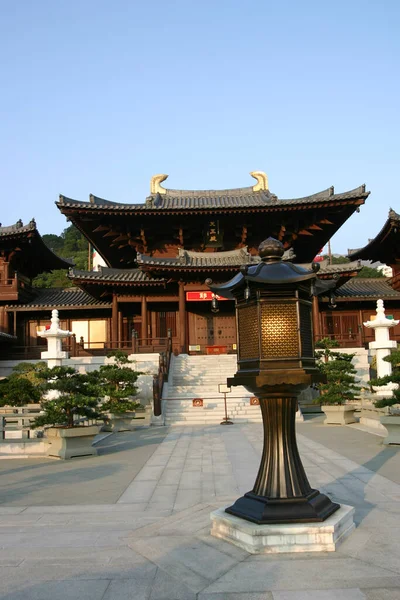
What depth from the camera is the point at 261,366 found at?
16.7 ft

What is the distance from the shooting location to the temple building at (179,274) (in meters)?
24.2

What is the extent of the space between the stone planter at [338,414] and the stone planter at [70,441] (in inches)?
328

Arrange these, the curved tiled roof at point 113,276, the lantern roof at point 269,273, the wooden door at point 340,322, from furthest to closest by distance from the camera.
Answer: the wooden door at point 340,322
the curved tiled roof at point 113,276
the lantern roof at point 269,273

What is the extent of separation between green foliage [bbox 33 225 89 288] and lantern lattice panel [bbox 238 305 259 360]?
187 feet

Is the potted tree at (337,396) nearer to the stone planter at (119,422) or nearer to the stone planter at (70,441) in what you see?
the stone planter at (119,422)

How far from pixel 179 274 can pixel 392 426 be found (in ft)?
49.3

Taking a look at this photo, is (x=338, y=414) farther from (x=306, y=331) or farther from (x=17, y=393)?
(x=306, y=331)

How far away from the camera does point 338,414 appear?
51.0 feet

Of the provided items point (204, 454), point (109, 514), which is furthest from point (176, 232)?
point (109, 514)

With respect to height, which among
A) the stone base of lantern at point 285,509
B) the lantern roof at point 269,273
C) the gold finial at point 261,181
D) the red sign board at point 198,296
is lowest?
the stone base of lantern at point 285,509

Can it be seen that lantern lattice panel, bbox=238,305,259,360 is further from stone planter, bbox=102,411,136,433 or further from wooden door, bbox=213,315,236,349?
wooden door, bbox=213,315,236,349

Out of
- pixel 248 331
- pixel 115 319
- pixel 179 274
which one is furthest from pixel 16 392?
pixel 248 331

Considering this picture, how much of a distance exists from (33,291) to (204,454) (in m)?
22.3

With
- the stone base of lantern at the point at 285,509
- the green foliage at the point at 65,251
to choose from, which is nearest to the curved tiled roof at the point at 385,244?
the stone base of lantern at the point at 285,509
